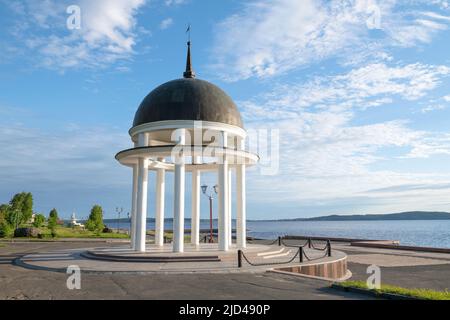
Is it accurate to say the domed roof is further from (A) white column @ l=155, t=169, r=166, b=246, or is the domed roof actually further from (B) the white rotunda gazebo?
(A) white column @ l=155, t=169, r=166, b=246

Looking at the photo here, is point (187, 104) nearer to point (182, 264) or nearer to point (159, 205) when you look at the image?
point (159, 205)

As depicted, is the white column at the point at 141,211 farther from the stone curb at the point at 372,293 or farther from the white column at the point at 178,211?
the stone curb at the point at 372,293

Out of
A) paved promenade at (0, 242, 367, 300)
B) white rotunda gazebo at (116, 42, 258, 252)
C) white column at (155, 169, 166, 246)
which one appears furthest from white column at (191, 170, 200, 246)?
paved promenade at (0, 242, 367, 300)

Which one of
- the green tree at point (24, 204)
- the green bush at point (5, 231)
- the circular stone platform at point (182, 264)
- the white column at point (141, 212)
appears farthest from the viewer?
the green tree at point (24, 204)

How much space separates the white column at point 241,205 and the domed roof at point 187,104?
3.23 metres

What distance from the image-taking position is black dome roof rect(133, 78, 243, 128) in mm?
24250

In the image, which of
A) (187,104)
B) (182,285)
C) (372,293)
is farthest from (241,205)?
(372,293)

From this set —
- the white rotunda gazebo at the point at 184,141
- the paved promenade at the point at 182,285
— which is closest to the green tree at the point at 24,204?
the white rotunda gazebo at the point at 184,141

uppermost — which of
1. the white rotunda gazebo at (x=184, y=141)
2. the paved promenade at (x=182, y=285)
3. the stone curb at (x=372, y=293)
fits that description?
the white rotunda gazebo at (x=184, y=141)

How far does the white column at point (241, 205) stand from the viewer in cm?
2697

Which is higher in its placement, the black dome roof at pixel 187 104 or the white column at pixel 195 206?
the black dome roof at pixel 187 104

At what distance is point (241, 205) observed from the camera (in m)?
27.1
